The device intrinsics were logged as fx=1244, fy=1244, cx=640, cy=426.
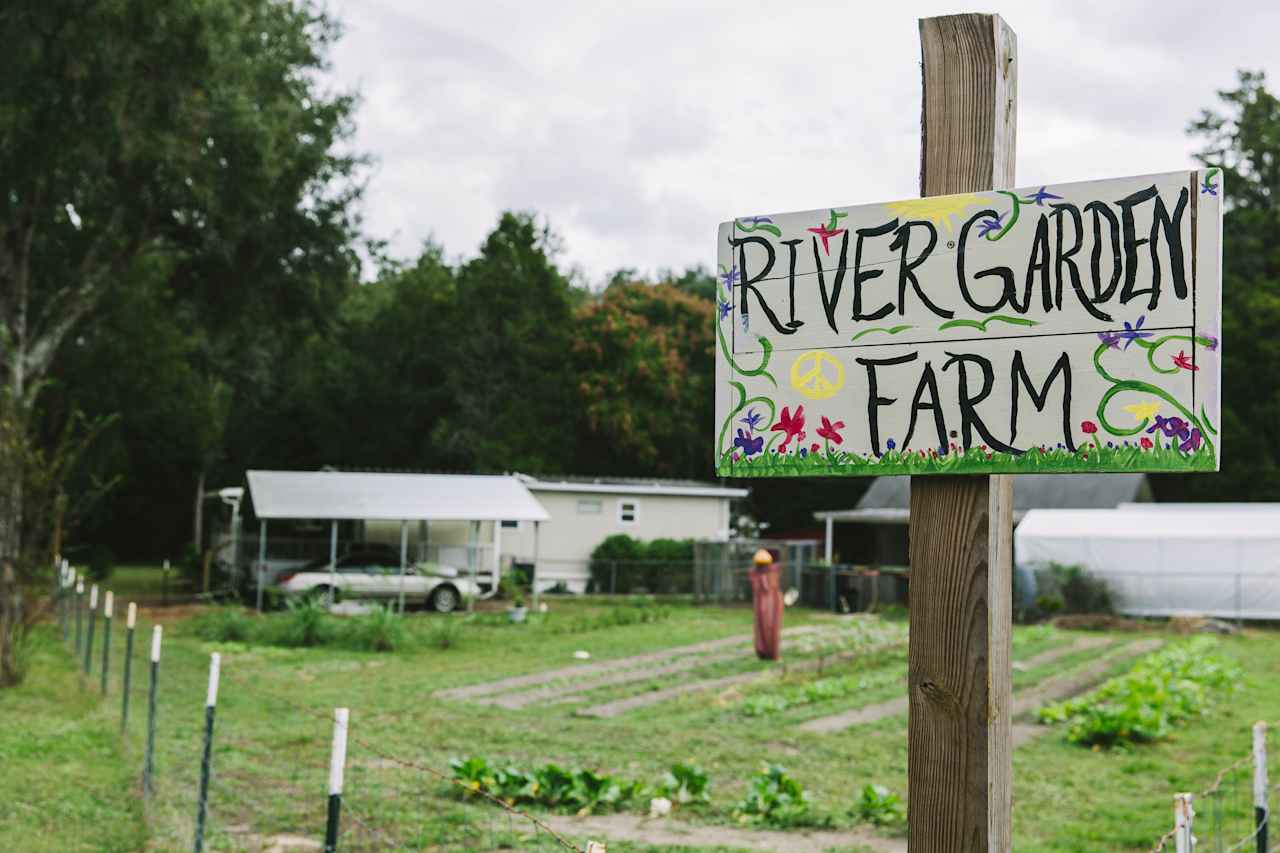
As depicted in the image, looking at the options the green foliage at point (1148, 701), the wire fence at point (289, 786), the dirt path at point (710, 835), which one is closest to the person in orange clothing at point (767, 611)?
the green foliage at point (1148, 701)

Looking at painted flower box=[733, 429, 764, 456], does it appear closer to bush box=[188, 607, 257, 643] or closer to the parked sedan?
bush box=[188, 607, 257, 643]

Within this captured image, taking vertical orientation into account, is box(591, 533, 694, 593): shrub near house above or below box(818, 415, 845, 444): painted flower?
below

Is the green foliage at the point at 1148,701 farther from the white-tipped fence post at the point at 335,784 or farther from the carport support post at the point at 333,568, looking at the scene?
the carport support post at the point at 333,568

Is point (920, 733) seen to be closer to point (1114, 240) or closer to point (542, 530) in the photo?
point (1114, 240)

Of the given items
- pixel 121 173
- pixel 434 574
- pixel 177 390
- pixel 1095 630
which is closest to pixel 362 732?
pixel 121 173

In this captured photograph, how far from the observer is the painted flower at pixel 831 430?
2414 millimetres

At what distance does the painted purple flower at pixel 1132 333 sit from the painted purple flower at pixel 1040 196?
271 mm

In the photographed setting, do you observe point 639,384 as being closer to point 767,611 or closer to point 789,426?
point 767,611

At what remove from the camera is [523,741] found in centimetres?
1078

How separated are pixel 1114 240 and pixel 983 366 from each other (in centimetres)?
32

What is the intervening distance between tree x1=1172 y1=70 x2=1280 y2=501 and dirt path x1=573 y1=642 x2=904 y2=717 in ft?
68.3

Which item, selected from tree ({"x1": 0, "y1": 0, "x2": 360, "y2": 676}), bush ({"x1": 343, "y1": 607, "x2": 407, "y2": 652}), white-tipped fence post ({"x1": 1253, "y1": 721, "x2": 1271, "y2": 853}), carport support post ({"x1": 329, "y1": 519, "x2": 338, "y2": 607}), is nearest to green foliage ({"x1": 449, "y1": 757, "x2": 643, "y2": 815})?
white-tipped fence post ({"x1": 1253, "y1": 721, "x2": 1271, "y2": 853})

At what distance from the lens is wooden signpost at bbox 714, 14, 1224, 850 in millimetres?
Answer: 2164

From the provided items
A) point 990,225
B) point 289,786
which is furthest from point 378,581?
point 990,225
